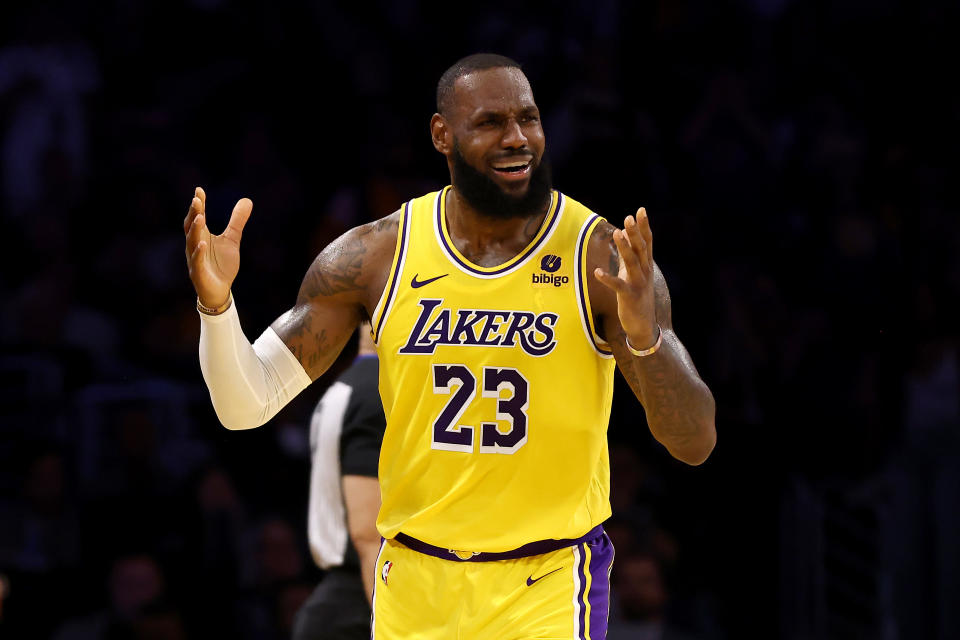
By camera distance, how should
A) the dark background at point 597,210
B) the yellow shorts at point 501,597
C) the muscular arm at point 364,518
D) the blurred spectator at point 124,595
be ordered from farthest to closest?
the dark background at point 597,210 → the blurred spectator at point 124,595 → the muscular arm at point 364,518 → the yellow shorts at point 501,597

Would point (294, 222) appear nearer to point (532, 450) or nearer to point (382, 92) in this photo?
point (382, 92)

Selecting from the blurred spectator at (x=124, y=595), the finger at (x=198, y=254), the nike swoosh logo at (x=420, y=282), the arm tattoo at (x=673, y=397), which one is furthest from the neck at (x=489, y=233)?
the blurred spectator at (x=124, y=595)

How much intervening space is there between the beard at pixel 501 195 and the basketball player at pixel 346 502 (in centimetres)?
118

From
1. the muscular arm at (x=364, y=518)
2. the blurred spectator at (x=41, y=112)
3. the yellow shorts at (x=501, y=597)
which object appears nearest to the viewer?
the yellow shorts at (x=501, y=597)

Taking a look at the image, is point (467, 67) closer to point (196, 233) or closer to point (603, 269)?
point (603, 269)

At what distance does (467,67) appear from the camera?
361 cm

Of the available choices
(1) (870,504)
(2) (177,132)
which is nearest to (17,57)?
(2) (177,132)

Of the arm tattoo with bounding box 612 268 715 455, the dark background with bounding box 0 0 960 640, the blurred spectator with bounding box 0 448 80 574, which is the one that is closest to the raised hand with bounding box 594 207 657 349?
the arm tattoo with bounding box 612 268 715 455

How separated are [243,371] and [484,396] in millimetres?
637

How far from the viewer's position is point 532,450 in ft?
11.1

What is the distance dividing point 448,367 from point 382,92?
528cm

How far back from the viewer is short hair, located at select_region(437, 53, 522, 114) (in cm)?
358

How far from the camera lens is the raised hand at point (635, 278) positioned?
10.1 feet

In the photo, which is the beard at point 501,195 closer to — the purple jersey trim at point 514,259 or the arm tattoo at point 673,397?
the purple jersey trim at point 514,259
